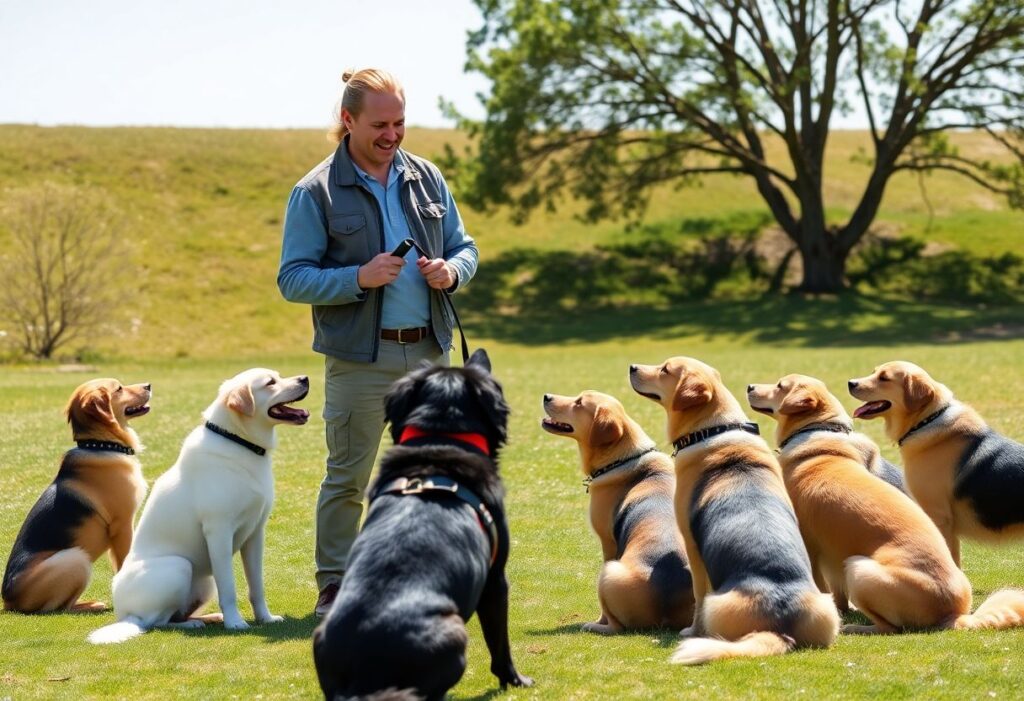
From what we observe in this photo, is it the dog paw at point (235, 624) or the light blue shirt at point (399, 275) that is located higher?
the light blue shirt at point (399, 275)

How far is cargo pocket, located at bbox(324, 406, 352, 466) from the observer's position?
7.30 m

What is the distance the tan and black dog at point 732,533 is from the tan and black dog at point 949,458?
1.50m

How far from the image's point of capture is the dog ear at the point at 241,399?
7.30 metres

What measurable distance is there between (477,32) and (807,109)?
11759mm

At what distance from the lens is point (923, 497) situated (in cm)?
791

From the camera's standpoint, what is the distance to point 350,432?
733cm

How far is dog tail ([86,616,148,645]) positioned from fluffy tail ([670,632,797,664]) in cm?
337

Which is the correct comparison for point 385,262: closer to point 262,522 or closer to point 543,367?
point 262,522

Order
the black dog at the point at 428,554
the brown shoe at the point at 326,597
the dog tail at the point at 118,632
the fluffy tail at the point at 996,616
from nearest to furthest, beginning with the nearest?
the black dog at the point at 428,554
the fluffy tail at the point at 996,616
the dog tail at the point at 118,632
the brown shoe at the point at 326,597

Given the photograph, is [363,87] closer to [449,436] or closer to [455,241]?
[455,241]

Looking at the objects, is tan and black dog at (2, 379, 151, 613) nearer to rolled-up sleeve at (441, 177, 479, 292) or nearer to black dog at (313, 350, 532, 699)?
rolled-up sleeve at (441, 177, 479, 292)

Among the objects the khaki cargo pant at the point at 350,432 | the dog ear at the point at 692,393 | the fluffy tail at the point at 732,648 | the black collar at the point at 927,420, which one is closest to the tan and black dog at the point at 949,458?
the black collar at the point at 927,420

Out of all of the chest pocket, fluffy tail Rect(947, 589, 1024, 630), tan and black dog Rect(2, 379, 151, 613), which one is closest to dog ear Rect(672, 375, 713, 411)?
fluffy tail Rect(947, 589, 1024, 630)

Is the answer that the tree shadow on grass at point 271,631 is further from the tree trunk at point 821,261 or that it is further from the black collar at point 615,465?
the tree trunk at point 821,261
